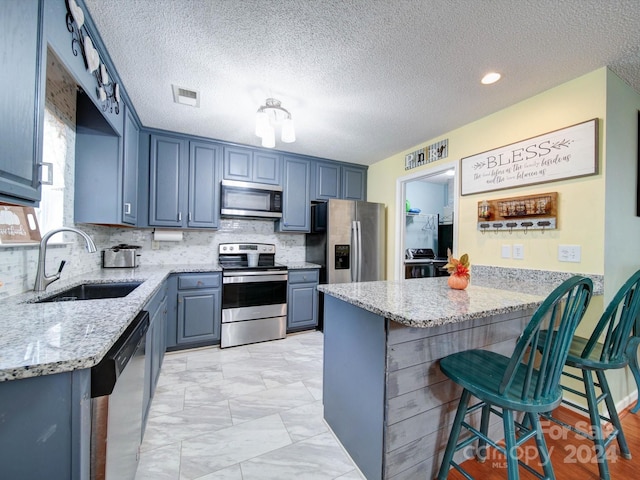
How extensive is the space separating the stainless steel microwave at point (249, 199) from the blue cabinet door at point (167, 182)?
0.45 meters

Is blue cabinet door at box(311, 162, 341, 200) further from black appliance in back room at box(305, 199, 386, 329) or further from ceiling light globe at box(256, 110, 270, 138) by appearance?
ceiling light globe at box(256, 110, 270, 138)

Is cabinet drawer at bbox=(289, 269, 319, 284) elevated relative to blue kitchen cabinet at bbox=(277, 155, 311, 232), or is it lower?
lower

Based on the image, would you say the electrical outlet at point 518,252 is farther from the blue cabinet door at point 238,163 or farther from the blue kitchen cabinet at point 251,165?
the blue cabinet door at point 238,163

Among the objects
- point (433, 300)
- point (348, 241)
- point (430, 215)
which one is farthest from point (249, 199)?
point (430, 215)

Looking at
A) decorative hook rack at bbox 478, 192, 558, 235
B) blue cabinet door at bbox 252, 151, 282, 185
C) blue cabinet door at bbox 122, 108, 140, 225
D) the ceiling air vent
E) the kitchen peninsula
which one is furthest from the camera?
blue cabinet door at bbox 252, 151, 282, 185

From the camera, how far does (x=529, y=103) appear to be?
2166 mm

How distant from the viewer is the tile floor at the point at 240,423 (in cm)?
142

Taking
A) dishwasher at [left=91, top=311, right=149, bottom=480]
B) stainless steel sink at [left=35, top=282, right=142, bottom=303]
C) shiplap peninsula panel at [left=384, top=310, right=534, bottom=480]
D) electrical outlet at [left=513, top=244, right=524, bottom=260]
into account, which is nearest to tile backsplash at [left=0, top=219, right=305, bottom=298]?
stainless steel sink at [left=35, top=282, right=142, bottom=303]

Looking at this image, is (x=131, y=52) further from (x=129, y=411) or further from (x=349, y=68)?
(x=129, y=411)

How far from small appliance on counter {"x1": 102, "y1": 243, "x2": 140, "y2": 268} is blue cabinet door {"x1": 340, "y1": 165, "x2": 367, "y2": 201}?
266 cm

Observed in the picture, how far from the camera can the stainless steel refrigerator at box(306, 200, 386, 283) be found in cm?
344

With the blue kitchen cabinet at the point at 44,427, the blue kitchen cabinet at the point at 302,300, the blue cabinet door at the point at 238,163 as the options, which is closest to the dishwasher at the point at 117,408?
the blue kitchen cabinet at the point at 44,427

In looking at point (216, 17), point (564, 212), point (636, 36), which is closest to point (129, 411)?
point (216, 17)

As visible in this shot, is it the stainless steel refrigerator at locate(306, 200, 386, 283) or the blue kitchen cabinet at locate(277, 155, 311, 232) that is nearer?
the stainless steel refrigerator at locate(306, 200, 386, 283)
